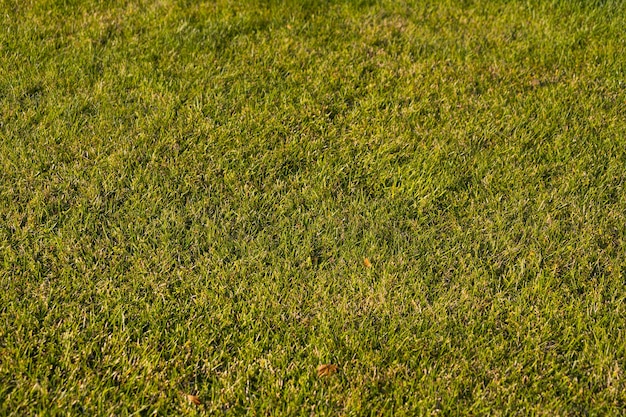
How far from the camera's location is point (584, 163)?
154 inches

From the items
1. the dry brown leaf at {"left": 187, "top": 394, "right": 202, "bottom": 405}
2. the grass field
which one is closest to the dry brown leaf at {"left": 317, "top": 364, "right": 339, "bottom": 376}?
the grass field

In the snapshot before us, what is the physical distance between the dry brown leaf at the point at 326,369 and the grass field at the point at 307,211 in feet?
0.08

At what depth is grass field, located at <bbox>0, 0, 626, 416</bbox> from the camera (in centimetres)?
279

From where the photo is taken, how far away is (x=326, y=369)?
281cm

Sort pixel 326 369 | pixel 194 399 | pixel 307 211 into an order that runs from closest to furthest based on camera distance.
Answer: pixel 194 399, pixel 326 369, pixel 307 211

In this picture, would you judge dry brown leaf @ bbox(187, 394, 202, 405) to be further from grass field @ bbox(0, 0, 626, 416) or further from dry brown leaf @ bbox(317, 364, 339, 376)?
dry brown leaf @ bbox(317, 364, 339, 376)

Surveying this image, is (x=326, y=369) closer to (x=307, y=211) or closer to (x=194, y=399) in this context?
(x=194, y=399)

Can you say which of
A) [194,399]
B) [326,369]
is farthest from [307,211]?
[194,399]

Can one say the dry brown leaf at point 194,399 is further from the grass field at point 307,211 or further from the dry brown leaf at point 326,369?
the dry brown leaf at point 326,369

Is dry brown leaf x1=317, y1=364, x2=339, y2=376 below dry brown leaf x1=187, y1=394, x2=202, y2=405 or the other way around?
below

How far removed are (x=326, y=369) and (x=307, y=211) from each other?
3.22ft

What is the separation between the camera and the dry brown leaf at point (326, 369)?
2797 mm

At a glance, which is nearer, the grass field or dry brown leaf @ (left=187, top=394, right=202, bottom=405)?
dry brown leaf @ (left=187, top=394, right=202, bottom=405)

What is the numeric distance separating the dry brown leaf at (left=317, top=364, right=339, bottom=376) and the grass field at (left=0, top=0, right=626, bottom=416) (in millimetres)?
24
